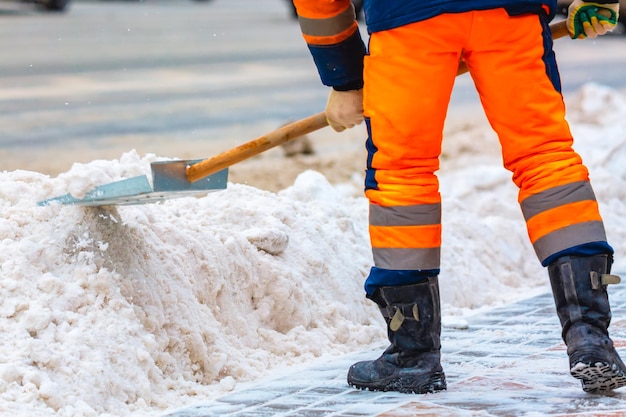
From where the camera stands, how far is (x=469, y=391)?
3016 millimetres

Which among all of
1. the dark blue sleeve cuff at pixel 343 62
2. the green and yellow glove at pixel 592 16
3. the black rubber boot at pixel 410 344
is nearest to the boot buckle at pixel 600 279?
the black rubber boot at pixel 410 344

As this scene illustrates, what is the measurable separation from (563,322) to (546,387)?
0.64 ft

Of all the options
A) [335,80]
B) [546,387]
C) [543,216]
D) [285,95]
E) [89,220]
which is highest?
[285,95]

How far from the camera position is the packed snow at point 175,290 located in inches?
119

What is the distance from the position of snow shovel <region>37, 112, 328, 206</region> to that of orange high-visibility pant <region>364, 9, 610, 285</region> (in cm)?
38

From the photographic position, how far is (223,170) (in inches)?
139

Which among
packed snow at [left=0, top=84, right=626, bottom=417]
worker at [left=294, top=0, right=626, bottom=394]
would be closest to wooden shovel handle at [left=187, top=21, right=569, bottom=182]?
worker at [left=294, top=0, right=626, bottom=394]

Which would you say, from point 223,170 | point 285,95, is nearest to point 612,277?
point 223,170

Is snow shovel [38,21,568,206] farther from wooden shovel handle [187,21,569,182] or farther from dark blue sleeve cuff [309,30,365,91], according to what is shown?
dark blue sleeve cuff [309,30,365,91]

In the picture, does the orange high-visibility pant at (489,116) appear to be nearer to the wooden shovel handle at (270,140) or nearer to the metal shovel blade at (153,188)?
the wooden shovel handle at (270,140)

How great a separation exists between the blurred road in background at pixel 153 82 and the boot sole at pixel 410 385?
4625 millimetres

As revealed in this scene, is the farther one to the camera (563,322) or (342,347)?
(342,347)

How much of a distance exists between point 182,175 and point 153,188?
151 millimetres

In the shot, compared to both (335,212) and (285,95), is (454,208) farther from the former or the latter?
(285,95)
